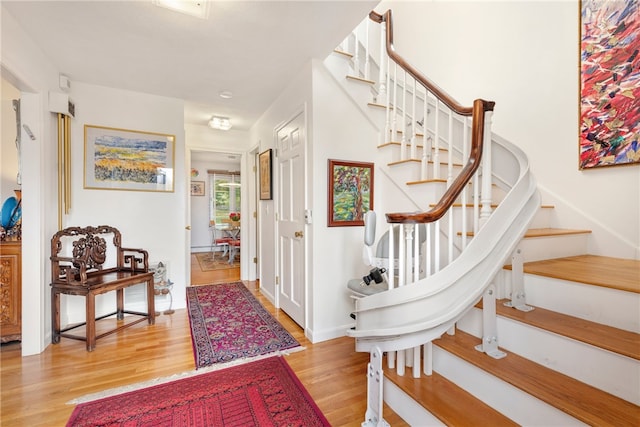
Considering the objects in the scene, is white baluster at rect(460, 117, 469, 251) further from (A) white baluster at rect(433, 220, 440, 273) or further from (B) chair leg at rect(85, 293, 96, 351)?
(B) chair leg at rect(85, 293, 96, 351)

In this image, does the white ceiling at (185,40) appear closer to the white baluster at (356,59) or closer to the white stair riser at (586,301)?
the white baluster at (356,59)

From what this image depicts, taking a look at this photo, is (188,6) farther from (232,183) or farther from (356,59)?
(232,183)

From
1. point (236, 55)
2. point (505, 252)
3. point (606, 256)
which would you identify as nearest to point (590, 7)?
point (606, 256)

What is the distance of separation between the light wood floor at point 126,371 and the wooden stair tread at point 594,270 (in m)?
1.17

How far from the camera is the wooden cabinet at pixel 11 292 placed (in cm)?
221

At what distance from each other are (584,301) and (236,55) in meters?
2.85

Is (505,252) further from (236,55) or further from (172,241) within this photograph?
(172,241)

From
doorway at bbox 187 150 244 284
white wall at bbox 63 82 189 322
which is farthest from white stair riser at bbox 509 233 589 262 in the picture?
doorway at bbox 187 150 244 284

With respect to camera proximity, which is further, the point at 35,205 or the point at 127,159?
the point at 127,159

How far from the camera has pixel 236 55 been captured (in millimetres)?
2293

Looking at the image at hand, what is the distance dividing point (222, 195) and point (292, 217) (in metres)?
5.29

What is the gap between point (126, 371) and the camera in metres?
1.94

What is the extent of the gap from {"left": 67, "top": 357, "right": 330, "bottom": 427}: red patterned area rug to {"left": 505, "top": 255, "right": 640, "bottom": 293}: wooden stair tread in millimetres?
1500

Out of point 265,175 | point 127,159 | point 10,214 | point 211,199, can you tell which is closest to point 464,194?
point 265,175
